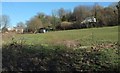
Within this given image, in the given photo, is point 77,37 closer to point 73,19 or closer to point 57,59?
point 57,59

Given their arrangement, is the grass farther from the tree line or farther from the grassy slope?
the tree line

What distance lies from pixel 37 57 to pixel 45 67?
0.72m

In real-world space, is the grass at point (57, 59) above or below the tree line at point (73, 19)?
below

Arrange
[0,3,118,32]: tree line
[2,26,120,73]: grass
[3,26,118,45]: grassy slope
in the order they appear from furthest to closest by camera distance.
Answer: [0,3,118,32]: tree line → [3,26,118,45]: grassy slope → [2,26,120,73]: grass

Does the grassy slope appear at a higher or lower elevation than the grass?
higher

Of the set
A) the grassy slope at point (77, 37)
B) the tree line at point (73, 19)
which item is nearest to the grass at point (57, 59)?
the grassy slope at point (77, 37)

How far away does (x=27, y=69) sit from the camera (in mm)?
5625

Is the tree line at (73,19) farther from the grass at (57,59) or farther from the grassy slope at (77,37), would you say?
the grass at (57,59)

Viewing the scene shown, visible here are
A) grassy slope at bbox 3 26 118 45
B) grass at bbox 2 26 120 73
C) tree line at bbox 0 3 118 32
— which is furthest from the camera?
tree line at bbox 0 3 118 32

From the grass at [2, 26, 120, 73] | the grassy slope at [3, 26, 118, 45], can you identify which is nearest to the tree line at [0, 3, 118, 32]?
the grassy slope at [3, 26, 118, 45]

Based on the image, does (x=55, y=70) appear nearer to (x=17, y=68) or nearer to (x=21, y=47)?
(x=17, y=68)

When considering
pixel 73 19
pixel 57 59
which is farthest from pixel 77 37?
pixel 73 19

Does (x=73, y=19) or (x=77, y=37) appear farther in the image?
(x=73, y=19)

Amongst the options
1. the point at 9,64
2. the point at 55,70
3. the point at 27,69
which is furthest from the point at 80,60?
the point at 9,64
